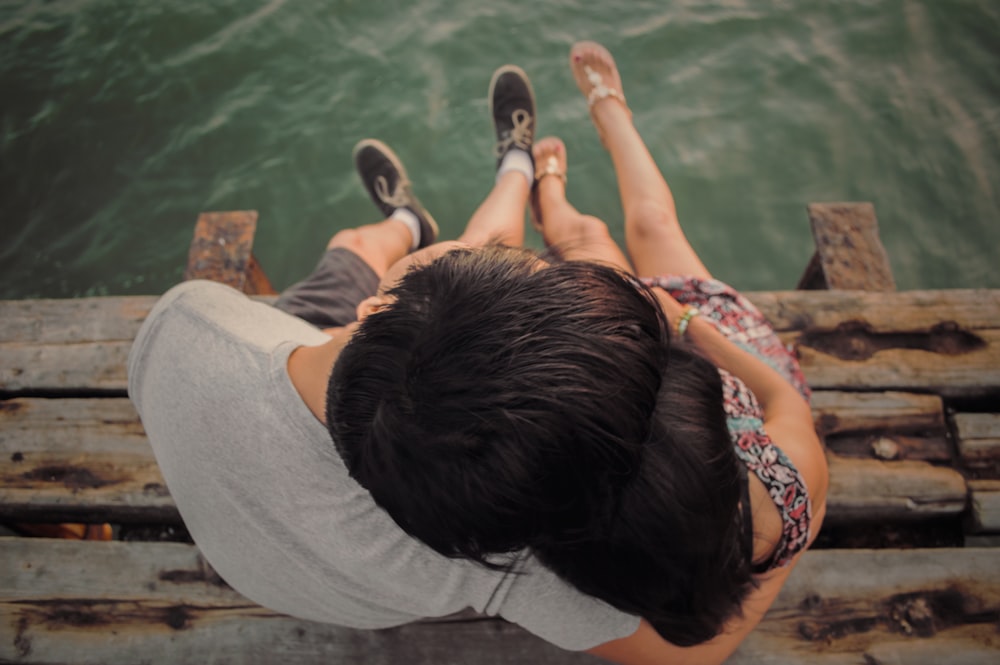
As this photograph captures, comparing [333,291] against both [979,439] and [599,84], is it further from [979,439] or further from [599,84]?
[979,439]

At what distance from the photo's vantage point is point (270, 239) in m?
3.37

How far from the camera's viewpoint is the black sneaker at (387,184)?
2838mm

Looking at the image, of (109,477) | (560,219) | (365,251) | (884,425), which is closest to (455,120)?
(560,219)

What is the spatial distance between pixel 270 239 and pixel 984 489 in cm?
325

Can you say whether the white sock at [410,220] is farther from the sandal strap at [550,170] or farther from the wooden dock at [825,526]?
the wooden dock at [825,526]

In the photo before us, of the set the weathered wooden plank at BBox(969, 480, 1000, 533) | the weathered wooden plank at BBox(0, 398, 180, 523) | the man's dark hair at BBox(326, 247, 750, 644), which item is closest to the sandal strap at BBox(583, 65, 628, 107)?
the weathered wooden plank at BBox(969, 480, 1000, 533)

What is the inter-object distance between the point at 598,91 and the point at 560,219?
2.52 feet

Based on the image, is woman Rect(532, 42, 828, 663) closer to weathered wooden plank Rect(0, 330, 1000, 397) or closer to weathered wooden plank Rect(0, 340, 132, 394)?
weathered wooden plank Rect(0, 330, 1000, 397)

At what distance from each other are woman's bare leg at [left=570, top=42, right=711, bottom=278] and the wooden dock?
389mm

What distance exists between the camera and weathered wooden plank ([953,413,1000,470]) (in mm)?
1844

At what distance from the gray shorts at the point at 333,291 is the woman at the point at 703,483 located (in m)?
0.78

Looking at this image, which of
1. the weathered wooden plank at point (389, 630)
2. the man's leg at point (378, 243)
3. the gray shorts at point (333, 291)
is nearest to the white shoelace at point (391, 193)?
the man's leg at point (378, 243)

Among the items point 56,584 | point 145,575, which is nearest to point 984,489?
point 145,575

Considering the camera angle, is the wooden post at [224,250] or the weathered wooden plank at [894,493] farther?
the wooden post at [224,250]
